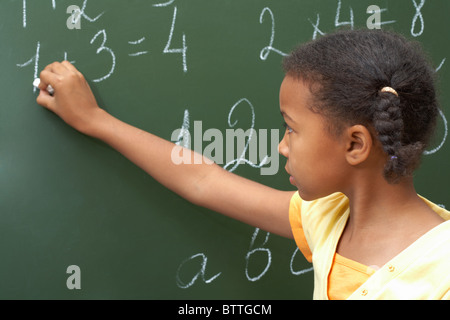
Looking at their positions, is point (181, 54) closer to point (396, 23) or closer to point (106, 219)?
point (106, 219)

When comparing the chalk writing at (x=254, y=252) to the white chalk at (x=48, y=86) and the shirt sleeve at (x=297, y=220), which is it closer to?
the shirt sleeve at (x=297, y=220)

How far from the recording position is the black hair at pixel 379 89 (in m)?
0.67

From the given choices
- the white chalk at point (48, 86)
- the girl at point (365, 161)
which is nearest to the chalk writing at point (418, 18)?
the girl at point (365, 161)

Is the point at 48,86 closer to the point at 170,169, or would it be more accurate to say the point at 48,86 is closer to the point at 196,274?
the point at 170,169

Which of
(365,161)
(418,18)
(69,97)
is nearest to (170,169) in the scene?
(69,97)

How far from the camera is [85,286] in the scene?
985mm

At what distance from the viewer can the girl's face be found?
0.71 m

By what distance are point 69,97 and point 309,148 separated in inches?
17.0

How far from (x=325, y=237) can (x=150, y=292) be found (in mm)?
387

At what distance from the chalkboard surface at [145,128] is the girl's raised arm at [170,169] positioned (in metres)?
0.03

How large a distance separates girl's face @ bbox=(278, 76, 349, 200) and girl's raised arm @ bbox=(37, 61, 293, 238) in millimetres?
174

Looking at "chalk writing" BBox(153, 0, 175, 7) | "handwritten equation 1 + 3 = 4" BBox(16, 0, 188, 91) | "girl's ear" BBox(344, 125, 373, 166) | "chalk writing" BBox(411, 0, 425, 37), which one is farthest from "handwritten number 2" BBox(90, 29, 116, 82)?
"chalk writing" BBox(411, 0, 425, 37)

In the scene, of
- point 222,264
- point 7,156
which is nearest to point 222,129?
point 222,264

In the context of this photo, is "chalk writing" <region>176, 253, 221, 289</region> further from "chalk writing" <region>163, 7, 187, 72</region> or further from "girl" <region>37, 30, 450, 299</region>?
"chalk writing" <region>163, 7, 187, 72</region>
